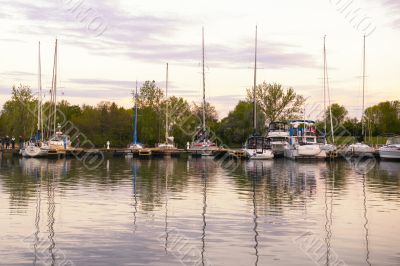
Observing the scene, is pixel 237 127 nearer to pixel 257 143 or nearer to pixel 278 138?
pixel 278 138

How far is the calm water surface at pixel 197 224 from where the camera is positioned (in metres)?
17.2

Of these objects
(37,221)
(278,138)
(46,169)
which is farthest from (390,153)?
(37,221)

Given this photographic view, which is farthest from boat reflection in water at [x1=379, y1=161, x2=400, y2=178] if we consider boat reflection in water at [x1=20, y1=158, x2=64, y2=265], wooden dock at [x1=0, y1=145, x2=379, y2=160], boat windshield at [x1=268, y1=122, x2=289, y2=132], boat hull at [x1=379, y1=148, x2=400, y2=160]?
boat windshield at [x1=268, y1=122, x2=289, y2=132]

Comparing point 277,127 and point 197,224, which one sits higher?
point 277,127

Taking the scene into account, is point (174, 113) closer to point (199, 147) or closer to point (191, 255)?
point (199, 147)

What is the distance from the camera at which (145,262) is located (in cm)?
1641

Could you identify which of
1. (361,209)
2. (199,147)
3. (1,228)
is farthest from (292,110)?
(1,228)

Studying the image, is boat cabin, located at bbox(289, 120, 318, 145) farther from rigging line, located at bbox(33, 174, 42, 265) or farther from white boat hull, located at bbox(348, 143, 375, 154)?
rigging line, located at bbox(33, 174, 42, 265)

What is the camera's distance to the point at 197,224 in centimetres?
2262

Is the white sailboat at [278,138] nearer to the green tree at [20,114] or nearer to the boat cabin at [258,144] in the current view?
the boat cabin at [258,144]

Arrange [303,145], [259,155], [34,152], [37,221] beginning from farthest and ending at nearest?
1. [34,152]
2. [303,145]
3. [259,155]
4. [37,221]

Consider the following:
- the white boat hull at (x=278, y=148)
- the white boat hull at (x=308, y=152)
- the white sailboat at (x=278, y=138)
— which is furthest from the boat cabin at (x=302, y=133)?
the white boat hull at (x=308, y=152)

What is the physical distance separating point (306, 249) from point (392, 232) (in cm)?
464

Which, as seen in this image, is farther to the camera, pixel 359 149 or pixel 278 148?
pixel 278 148
